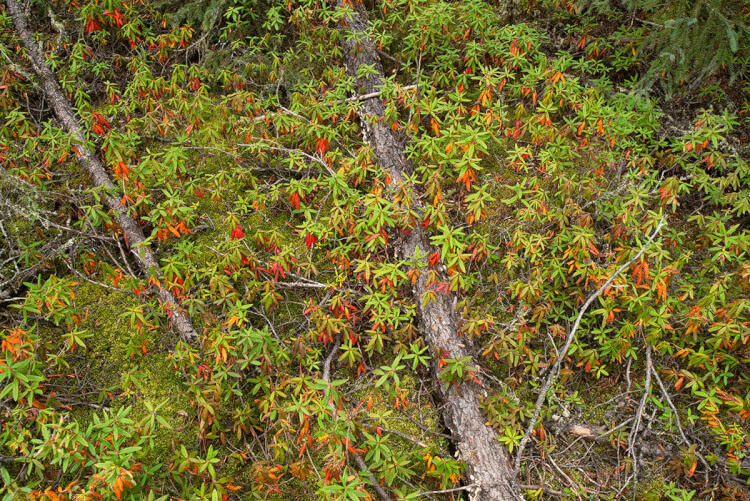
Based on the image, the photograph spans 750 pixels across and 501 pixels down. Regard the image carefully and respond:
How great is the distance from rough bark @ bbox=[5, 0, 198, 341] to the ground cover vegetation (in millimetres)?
28

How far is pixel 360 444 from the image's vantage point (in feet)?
11.3

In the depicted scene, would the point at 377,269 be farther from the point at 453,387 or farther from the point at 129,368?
the point at 129,368

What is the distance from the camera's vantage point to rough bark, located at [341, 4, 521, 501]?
10.7ft

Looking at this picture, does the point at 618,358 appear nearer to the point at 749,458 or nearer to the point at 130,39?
the point at 749,458

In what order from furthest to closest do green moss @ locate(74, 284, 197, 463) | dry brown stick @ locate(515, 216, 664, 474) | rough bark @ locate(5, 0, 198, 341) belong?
1. rough bark @ locate(5, 0, 198, 341)
2. green moss @ locate(74, 284, 197, 463)
3. dry brown stick @ locate(515, 216, 664, 474)

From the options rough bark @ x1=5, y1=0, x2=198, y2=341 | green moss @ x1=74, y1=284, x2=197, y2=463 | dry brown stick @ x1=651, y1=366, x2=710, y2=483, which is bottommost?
dry brown stick @ x1=651, y1=366, x2=710, y2=483

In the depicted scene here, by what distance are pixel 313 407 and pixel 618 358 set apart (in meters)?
2.73

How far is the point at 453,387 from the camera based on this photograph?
3662 mm

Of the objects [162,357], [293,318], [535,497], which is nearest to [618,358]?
[535,497]

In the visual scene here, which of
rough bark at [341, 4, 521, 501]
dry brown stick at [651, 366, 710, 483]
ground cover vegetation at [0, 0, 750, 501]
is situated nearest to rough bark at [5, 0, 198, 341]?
ground cover vegetation at [0, 0, 750, 501]

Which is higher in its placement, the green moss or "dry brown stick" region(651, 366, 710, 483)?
the green moss

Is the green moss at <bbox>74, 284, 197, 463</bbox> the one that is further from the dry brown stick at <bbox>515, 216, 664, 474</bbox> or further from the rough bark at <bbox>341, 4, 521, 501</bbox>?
the dry brown stick at <bbox>515, 216, 664, 474</bbox>

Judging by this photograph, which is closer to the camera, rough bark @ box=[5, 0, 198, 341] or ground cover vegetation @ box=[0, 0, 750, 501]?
ground cover vegetation @ box=[0, 0, 750, 501]

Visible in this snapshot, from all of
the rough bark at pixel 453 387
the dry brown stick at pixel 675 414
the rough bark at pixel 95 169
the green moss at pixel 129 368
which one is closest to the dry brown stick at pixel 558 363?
the rough bark at pixel 453 387
